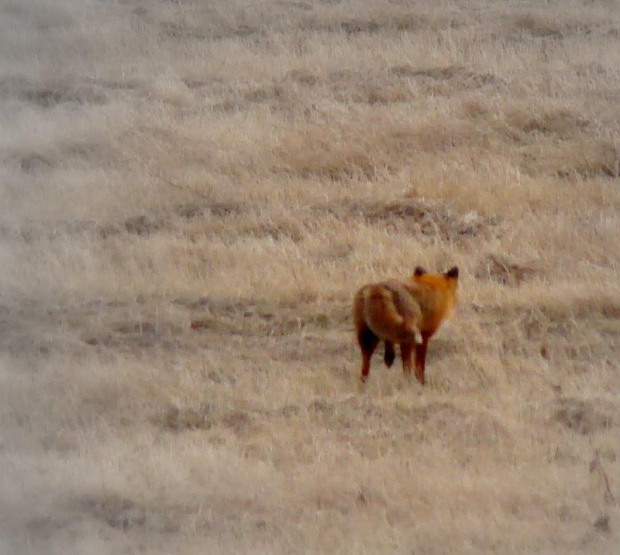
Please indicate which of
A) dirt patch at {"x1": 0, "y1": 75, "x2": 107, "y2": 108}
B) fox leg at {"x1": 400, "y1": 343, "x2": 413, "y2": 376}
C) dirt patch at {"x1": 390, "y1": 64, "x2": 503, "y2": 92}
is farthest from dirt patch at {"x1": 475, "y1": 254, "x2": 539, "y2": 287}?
dirt patch at {"x1": 0, "y1": 75, "x2": 107, "y2": 108}

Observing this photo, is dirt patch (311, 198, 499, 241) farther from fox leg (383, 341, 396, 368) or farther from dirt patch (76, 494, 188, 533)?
dirt patch (76, 494, 188, 533)

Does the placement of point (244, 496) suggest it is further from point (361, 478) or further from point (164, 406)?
point (164, 406)

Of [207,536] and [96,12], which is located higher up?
[96,12]

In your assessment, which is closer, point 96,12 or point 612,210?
point 612,210

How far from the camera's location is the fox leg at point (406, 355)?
7758 mm

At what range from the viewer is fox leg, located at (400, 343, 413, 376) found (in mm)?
7758

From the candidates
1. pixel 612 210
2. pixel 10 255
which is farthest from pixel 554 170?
pixel 10 255

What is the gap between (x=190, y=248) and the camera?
10.3 m

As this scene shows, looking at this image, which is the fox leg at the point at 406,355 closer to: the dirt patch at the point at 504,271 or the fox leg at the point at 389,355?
the fox leg at the point at 389,355

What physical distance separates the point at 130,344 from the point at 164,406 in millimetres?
1270

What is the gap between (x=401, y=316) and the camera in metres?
7.66

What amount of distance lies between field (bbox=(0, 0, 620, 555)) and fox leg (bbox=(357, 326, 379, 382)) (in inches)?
4.5

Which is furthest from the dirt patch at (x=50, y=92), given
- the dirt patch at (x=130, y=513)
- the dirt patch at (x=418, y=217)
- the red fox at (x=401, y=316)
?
the dirt patch at (x=130, y=513)

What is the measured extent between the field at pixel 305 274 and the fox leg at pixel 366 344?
0.11 meters
